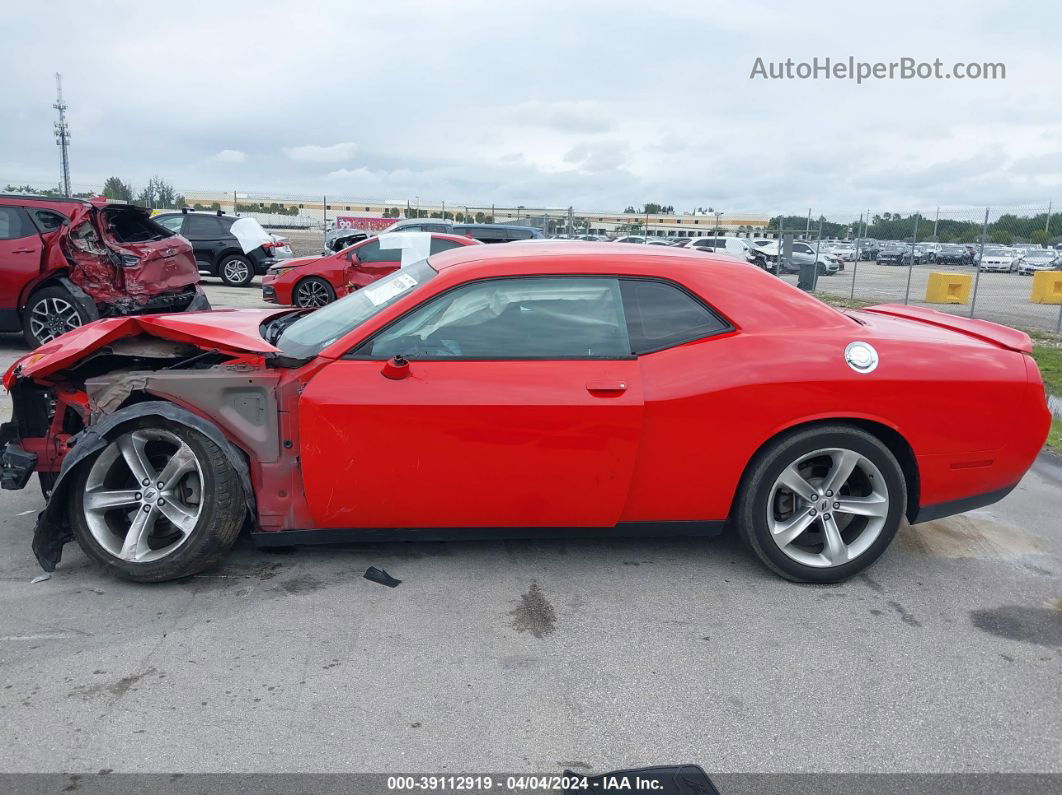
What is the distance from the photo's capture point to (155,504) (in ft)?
11.9

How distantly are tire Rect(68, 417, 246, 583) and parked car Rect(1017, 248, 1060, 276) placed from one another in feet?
111

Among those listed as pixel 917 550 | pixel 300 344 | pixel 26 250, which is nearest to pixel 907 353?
pixel 917 550

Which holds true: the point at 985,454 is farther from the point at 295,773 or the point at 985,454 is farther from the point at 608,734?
the point at 295,773

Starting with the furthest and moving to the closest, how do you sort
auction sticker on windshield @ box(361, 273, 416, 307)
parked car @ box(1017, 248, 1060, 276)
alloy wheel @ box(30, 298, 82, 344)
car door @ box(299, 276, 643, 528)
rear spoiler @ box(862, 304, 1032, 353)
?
parked car @ box(1017, 248, 1060, 276), alloy wheel @ box(30, 298, 82, 344), rear spoiler @ box(862, 304, 1032, 353), auction sticker on windshield @ box(361, 273, 416, 307), car door @ box(299, 276, 643, 528)

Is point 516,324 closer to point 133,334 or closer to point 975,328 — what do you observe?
point 133,334

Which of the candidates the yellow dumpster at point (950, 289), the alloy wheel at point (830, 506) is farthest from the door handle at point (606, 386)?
the yellow dumpster at point (950, 289)

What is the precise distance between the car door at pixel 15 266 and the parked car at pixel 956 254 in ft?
136

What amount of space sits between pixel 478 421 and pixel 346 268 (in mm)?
11051

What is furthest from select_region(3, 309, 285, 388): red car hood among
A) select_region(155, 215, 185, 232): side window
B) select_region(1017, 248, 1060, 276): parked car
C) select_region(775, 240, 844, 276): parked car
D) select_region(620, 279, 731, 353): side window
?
select_region(1017, 248, 1060, 276): parked car

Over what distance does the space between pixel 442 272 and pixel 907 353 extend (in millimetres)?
2242

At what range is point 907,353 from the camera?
3781mm

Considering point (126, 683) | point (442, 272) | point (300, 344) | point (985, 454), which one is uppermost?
point (442, 272)

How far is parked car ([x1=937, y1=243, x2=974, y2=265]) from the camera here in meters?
41.3

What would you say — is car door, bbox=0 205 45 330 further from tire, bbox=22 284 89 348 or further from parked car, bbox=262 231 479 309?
parked car, bbox=262 231 479 309
